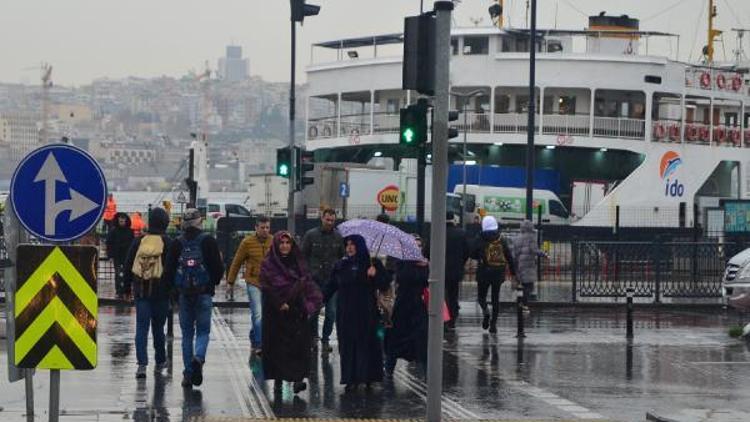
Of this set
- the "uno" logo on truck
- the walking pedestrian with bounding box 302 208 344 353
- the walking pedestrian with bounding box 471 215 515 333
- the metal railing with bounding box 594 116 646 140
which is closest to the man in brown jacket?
the walking pedestrian with bounding box 302 208 344 353

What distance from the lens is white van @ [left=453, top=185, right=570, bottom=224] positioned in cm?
5706

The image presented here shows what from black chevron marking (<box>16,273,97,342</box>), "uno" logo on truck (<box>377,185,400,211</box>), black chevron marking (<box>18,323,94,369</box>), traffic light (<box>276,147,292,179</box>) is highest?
traffic light (<box>276,147,292,179</box>)

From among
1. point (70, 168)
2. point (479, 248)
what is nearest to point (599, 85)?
point (479, 248)

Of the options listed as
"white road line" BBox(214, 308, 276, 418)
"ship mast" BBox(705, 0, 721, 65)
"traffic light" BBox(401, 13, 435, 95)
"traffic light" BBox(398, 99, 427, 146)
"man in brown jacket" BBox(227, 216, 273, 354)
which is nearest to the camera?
"traffic light" BBox(401, 13, 435, 95)

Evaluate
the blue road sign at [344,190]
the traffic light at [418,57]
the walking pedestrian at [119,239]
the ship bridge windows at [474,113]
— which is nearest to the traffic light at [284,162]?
the walking pedestrian at [119,239]

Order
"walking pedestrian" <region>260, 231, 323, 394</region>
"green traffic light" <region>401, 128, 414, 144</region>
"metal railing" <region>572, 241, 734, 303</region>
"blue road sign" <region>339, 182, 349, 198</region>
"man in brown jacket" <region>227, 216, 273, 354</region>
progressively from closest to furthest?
"green traffic light" <region>401, 128, 414, 144</region> < "walking pedestrian" <region>260, 231, 323, 394</region> < "man in brown jacket" <region>227, 216, 273, 354</region> < "metal railing" <region>572, 241, 734, 303</region> < "blue road sign" <region>339, 182, 349, 198</region>

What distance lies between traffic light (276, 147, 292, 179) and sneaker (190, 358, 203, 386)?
1876 cm

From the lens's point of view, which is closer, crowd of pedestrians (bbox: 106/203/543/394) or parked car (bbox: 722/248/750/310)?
crowd of pedestrians (bbox: 106/203/543/394)

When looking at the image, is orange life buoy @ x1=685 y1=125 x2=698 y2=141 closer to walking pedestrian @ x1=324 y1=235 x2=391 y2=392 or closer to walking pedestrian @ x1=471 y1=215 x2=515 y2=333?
walking pedestrian @ x1=471 y1=215 x2=515 y2=333

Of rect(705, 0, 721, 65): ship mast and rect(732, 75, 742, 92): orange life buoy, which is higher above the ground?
rect(705, 0, 721, 65): ship mast

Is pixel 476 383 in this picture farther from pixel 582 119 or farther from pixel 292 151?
pixel 582 119

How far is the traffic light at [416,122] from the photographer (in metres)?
13.5

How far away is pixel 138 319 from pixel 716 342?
9.19 meters

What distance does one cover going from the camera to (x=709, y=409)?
49.5 ft
